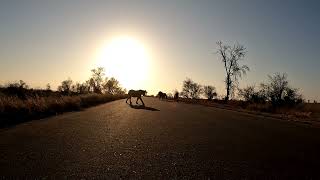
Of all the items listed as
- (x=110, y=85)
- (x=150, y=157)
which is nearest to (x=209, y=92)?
(x=110, y=85)

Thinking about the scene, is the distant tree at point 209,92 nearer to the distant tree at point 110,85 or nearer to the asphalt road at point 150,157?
the distant tree at point 110,85

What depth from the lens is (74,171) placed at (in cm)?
650

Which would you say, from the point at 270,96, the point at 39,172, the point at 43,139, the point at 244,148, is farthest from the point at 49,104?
the point at 270,96

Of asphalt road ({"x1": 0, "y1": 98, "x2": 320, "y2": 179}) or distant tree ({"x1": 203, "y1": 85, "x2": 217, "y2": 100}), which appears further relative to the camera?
distant tree ({"x1": 203, "y1": 85, "x2": 217, "y2": 100})

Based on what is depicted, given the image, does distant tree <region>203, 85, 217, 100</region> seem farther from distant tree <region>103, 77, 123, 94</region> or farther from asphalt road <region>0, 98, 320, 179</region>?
asphalt road <region>0, 98, 320, 179</region>

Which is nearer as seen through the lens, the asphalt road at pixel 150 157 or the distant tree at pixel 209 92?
the asphalt road at pixel 150 157

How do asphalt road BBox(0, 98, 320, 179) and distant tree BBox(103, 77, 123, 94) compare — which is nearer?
asphalt road BBox(0, 98, 320, 179)

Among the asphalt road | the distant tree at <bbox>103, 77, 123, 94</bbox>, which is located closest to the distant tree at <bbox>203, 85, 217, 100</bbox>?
the distant tree at <bbox>103, 77, 123, 94</bbox>

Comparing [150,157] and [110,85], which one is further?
[110,85]

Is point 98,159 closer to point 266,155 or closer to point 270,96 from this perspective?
point 266,155

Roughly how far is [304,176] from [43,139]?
21.6ft

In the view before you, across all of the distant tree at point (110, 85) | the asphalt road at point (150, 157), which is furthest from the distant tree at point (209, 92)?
the asphalt road at point (150, 157)

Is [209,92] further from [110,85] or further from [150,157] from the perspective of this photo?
[150,157]

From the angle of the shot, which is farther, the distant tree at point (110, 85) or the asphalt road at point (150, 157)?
the distant tree at point (110, 85)
